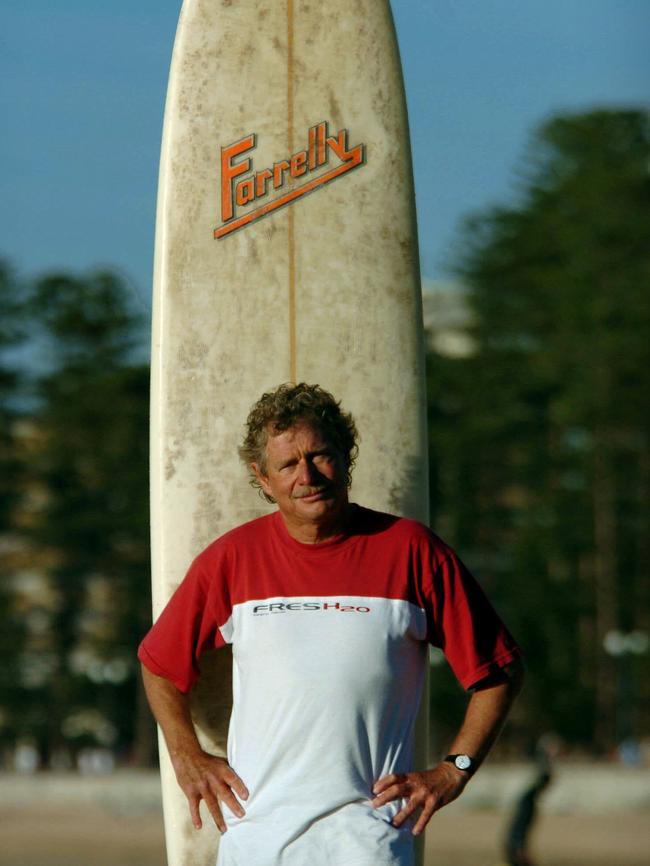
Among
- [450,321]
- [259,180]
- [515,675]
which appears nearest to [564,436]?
[450,321]

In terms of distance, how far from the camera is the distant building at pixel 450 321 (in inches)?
1261

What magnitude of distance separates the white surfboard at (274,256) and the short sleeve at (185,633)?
85 cm

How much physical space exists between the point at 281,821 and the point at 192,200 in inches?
71.8

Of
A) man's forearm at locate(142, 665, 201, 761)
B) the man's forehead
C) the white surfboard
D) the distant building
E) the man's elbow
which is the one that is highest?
the distant building

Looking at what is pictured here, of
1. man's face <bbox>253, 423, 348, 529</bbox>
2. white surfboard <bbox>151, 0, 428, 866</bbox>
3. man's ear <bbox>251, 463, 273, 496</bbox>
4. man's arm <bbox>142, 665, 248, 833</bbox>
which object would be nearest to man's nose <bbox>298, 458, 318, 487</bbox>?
man's face <bbox>253, 423, 348, 529</bbox>

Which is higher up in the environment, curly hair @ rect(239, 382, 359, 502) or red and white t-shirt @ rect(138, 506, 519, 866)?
curly hair @ rect(239, 382, 359, 502)

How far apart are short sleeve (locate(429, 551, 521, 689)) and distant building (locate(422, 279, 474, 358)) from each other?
2770 centimetres

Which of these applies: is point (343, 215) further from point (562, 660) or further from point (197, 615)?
point (562, 660)

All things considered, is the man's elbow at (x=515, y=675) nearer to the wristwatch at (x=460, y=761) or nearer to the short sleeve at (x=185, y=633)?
the wristwatch at (x=460, y=761)

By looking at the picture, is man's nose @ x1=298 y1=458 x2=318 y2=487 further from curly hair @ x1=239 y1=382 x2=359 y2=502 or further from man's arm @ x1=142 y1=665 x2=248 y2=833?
man's arm @ x1=142 y1=665 x2=248 y2=833

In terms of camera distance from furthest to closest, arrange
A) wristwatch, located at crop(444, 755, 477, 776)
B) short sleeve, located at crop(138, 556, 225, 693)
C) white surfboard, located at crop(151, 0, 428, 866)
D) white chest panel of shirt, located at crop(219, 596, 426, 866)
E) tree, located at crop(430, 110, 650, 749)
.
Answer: tree, located at crop(430, 110, 650, 749), white surfboard, located at crop(151, 0, 428, 866), short sleeve, located at crop(138, 556, 225, 693), wristwatch, located at crop(444, 755, 477, 776), white chest panel of shirt, located at crop(219, 596, 426, 866)

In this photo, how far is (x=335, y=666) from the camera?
301cm

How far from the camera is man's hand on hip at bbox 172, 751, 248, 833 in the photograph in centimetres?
312

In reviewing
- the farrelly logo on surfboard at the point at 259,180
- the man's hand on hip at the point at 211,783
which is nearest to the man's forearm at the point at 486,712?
the man's hand on hip at the point at 211,783
